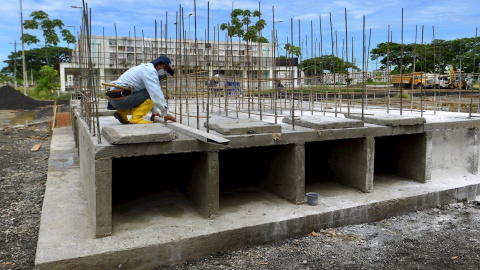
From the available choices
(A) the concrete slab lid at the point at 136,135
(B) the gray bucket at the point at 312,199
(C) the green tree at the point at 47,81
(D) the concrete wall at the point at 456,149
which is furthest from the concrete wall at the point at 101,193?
(C) the green tree at the point at 47,81

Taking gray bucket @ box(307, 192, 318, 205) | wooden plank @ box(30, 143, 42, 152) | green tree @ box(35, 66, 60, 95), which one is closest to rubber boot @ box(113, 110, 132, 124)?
gray bucket @ box(307, 192, 318, 205)

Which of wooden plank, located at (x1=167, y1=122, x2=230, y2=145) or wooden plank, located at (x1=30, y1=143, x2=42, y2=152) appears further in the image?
wooden plank, located at (x1=30, y1=143, x2=42, y2=152)

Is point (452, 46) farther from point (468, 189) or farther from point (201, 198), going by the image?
point (201, 198)

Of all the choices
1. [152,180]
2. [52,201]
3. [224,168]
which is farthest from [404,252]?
[52,201]

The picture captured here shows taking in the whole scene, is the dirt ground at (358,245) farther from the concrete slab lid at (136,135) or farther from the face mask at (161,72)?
the face mask at (161,72)

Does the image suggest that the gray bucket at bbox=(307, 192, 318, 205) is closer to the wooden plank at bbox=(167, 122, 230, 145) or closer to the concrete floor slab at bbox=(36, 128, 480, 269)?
the concrete floor slab at bbox=(36, 128, 480, 269)

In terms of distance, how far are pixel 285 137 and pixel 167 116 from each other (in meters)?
1.80

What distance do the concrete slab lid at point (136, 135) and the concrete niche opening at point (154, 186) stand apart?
703 mm

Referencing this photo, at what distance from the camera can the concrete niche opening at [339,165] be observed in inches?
246

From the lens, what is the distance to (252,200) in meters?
6.01

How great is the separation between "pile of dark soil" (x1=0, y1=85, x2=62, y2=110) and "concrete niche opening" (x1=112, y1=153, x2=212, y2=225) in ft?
91.0

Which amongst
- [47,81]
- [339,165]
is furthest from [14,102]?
[339,165]

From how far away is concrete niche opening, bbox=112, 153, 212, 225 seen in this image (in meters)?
5.51

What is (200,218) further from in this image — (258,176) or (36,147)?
(36,147)
